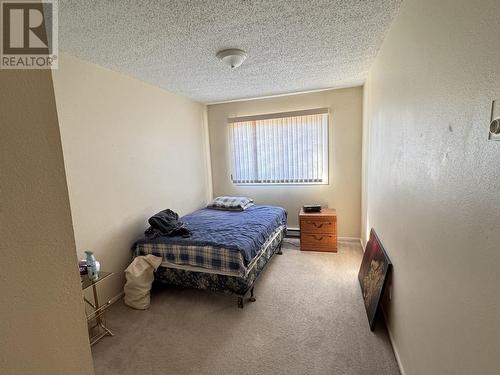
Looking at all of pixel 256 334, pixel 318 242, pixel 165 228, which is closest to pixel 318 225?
pixel 318 242

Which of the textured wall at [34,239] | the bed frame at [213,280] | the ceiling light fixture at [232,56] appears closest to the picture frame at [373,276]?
Result: the bed frame at [213,280]

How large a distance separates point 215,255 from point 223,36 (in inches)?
74.0

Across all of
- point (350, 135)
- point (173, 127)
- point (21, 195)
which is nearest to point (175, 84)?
point (173, 127)

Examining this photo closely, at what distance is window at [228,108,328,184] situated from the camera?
385cm

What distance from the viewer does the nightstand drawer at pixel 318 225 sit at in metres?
3.46

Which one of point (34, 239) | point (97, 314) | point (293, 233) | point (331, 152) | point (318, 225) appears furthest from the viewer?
point (293, 233)

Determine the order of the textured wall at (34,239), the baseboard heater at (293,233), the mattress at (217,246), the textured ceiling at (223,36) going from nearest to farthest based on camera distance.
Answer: the textured wall at (34,239)
the textured ceiling at (223,36)
the mattress at (217,246)
the baseboard heater at (293,233)

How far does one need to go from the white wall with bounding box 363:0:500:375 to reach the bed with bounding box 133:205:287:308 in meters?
1.24

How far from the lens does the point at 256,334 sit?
1988 millimetres

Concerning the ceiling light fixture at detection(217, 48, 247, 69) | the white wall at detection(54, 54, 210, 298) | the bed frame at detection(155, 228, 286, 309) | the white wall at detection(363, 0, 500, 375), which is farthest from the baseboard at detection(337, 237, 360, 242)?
the ceiling light fixture at detection(217, 48, 247, 69)

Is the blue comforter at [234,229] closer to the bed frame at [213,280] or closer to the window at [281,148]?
the bed frame at [213,280]

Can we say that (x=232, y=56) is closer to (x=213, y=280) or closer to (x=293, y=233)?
(x=213, y=280)

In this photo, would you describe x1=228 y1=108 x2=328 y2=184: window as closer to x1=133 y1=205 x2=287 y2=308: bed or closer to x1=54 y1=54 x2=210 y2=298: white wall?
x1=54 y1=54 x2=210 y2=298: white wall

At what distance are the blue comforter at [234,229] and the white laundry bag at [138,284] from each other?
0.28 meters
